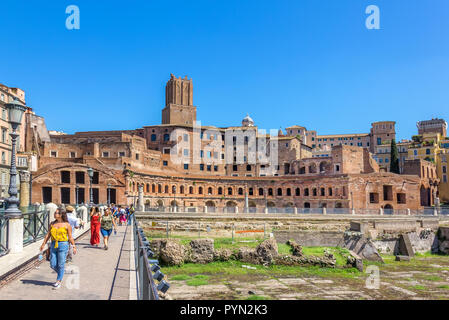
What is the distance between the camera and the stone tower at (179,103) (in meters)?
78.5

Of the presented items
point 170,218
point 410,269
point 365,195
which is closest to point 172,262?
point 170,218

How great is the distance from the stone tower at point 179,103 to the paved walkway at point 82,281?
2626 inches

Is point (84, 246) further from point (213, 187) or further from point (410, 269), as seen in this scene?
point (213, 187)

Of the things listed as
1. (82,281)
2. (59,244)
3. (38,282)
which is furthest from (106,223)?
(59,244)

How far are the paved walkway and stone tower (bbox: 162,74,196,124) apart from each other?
6671 centimetres

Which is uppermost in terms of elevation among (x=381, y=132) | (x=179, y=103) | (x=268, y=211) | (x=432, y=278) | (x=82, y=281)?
(x=179, y=103)

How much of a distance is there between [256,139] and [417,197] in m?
31.3

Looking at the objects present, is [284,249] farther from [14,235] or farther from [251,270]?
[14,235]

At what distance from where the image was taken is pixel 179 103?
80.4 meters

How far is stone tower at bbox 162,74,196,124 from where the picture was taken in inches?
3091

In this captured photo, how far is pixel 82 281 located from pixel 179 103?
72997 millimetres

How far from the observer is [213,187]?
6481cm
